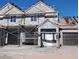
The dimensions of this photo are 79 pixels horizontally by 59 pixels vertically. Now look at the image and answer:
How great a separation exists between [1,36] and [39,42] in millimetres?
6813

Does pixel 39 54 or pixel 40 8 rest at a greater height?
pixel 40 8

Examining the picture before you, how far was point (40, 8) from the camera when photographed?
33.9 metres

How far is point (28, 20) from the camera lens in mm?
33781

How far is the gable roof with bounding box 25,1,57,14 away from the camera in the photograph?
3347cm

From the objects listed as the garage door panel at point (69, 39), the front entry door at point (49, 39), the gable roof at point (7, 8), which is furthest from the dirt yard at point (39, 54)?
the gable roof at point (7, 8)

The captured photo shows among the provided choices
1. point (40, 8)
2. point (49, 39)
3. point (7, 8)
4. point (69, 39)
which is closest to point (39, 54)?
point (49, 39)

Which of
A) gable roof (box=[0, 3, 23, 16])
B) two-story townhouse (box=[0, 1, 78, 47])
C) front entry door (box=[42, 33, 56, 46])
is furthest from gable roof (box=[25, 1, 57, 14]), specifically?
front entry door (box=[42, 33, 56, 46])

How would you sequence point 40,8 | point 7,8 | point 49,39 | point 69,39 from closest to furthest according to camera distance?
point 69,39 → point 49,39 → point 40,8 → point 7,8

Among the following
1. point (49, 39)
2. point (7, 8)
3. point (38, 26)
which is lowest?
point (49, 39)

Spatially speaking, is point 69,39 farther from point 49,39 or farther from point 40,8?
point 40,8

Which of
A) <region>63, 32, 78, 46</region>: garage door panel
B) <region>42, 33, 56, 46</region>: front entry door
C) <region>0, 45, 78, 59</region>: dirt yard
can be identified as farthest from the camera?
<region>42, 33, 56, 46</region>: front entry door

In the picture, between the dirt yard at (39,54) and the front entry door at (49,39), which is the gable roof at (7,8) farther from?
the dirt yard at (39,54)

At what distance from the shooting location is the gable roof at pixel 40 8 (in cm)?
3347

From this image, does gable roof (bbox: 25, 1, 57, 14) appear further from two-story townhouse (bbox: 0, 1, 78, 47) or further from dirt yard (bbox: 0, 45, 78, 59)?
dirt yard (bbox: 0, 45, 78, 59)
